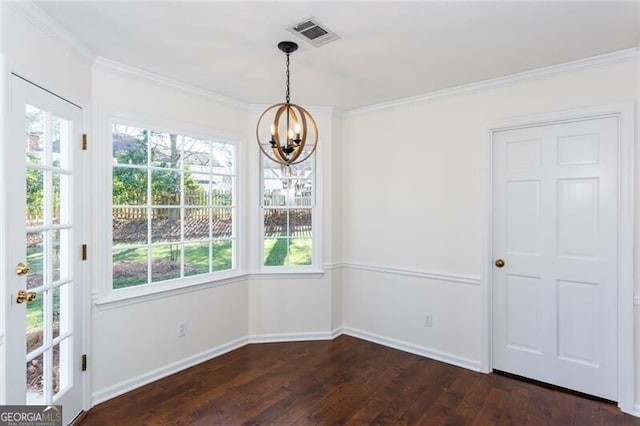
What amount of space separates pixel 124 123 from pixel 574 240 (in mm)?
3585

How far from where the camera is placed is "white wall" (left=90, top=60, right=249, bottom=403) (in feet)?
8.50

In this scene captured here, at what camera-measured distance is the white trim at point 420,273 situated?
10.3 ft

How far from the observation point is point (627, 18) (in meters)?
2.04

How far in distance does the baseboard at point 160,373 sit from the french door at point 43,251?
20 centimetres

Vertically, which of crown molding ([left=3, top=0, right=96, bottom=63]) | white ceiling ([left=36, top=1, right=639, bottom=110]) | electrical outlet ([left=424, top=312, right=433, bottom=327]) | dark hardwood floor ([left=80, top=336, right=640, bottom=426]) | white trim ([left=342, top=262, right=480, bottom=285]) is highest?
white ceiling ([left=36, top=1, right=639, bottom=110])

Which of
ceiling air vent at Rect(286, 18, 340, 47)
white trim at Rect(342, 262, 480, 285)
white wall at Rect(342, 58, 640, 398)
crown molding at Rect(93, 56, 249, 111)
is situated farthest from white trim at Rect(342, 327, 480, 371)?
ceiling air vent at Rect(286, 18, 340, 47)

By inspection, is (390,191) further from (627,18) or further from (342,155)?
(627,18)

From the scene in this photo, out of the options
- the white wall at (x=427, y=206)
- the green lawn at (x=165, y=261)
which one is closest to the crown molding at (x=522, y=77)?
the white wall at (x=427, y=206)

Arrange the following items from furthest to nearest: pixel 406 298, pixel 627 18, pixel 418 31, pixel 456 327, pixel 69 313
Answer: pixel 406 298 → pixel 456 327 → pixel 69 313 → pixel 418 31 → pixel 627 18

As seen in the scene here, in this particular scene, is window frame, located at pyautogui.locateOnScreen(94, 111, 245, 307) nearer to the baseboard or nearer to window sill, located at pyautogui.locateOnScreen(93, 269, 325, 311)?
window sill, located at pyautogui.locateOnScreen(93, 269, 325, 311)

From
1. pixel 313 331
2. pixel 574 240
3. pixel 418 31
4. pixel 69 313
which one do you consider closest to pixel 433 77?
pixel 418 31

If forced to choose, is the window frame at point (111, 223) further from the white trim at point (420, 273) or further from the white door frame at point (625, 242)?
the white door frame at point (625, 242)

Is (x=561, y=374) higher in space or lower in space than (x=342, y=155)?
lower

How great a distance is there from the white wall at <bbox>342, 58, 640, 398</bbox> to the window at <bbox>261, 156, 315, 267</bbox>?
0.44m
